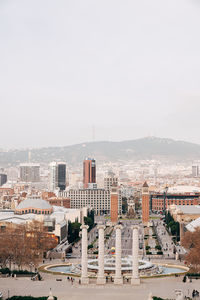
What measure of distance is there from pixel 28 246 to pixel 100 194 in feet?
340

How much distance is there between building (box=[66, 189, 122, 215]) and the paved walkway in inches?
4257

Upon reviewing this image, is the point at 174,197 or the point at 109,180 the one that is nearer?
the point at 174,197

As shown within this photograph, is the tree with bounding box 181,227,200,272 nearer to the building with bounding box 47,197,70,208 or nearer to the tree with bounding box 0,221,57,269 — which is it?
the tree with bounding box 0,221,57,269

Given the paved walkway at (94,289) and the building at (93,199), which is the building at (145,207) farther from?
the paved walkway at (94,289)

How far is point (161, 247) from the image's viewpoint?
261 feet

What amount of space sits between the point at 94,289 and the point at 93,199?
115 m

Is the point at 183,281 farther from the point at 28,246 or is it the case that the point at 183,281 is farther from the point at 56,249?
the point at 56,249

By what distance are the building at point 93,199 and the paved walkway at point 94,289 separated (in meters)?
108

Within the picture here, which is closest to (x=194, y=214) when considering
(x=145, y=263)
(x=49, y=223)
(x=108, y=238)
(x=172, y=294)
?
(x=108, y=238)

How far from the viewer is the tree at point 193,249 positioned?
5066 centimetres

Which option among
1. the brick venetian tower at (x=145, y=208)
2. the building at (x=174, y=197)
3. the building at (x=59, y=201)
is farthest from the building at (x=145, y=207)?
the building at (x=59, y=201)

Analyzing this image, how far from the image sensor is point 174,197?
15938 cm

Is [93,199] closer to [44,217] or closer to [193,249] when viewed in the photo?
[44,217]

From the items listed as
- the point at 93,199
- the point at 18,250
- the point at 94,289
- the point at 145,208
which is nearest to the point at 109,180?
the point at 93,199
